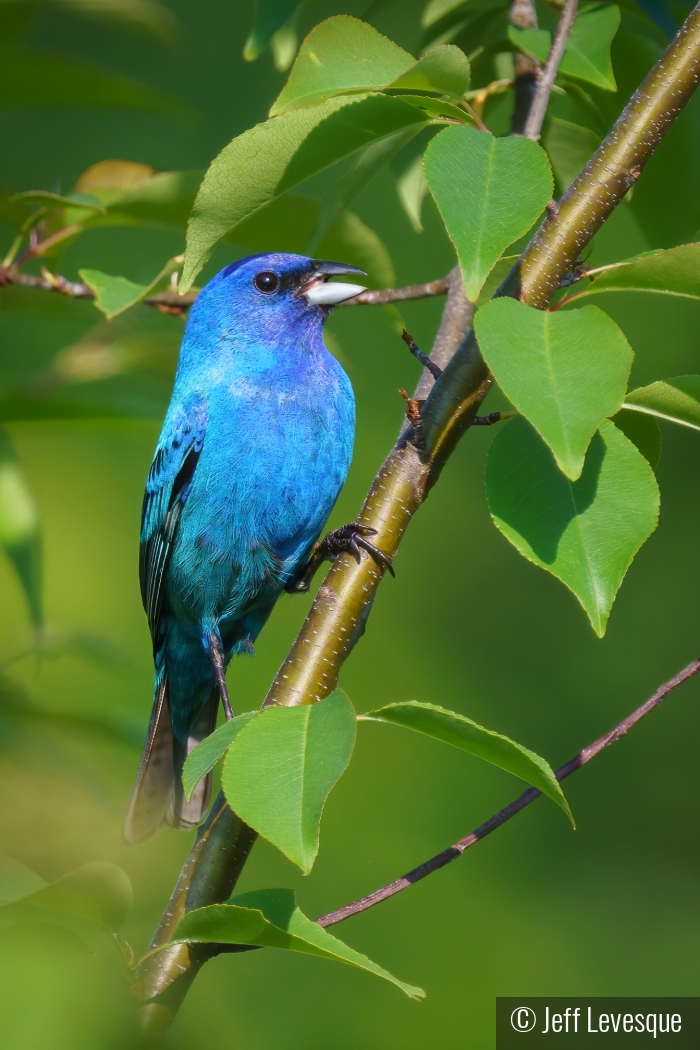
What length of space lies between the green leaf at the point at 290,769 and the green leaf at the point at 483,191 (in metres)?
0.57

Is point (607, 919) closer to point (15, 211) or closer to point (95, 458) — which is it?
point (95, 458)

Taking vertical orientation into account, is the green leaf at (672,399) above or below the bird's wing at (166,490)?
below

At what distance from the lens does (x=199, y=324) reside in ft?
11.9

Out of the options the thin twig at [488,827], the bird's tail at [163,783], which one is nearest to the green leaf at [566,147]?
the thin twig at [488,827]

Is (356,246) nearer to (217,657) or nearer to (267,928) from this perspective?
(217,657)

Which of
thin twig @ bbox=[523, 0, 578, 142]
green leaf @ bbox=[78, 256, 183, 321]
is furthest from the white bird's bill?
thin twig @ bbox=[523, 0, 578, 142]

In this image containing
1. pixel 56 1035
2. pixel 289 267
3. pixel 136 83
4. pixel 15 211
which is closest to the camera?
pixel 56 1035

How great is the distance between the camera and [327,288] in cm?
331

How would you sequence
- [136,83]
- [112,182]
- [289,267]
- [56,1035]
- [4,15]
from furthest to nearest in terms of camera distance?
[289,267], [112,182], [136,83], [4,15], [56,1035]

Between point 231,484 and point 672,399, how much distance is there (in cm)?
177

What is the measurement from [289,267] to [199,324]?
0.35m

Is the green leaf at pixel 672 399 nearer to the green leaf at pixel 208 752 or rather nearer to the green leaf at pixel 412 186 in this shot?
the green leaf at pixel 208 752

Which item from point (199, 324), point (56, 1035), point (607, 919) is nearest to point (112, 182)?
point (199, 324)

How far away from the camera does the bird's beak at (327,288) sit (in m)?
Result: 3.16
